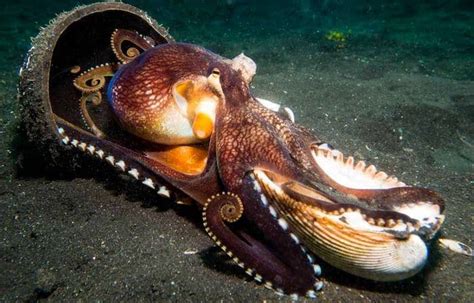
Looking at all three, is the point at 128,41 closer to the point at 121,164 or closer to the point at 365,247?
the point at 121,164

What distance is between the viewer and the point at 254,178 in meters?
2.24

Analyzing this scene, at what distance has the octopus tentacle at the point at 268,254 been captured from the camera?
84.2 inches

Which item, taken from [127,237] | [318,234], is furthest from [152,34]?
[318,234]

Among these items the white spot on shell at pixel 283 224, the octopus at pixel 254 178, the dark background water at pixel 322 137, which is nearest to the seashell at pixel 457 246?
the dark background water at pixel 322 137

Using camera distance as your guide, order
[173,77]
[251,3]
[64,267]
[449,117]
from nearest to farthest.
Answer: [64,267]
[173,77]
[449,117]
[251,3]

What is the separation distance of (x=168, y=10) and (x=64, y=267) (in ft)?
60.1

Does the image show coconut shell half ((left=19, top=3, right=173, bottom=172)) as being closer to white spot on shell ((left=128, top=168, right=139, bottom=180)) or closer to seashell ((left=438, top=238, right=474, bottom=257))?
white spot on shell ((left=128, top=168, right=139, bottom=180))

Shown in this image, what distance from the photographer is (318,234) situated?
2121mm

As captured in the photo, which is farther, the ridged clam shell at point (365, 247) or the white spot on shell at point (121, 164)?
the white spot on shell at point (121, 164)

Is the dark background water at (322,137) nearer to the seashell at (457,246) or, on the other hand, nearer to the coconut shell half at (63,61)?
the seashell at (457,246)

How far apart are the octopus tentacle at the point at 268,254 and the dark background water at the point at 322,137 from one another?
0.18 meters

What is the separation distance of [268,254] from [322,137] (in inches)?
98.7

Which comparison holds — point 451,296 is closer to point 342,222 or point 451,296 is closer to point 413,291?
point 413,291

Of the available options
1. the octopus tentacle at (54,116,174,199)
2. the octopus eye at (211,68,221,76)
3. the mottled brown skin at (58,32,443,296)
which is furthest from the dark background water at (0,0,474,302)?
the octopus eye at (211,68,221,76)
